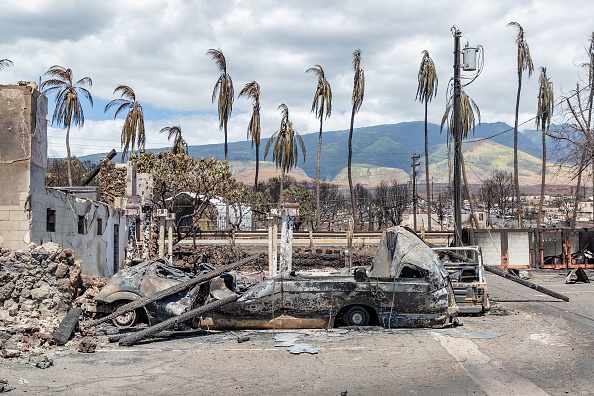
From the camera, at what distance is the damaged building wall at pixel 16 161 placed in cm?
1529

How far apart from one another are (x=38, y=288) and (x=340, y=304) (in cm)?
598

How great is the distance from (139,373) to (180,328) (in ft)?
10.9

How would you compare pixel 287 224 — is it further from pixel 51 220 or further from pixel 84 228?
pixel 51 220

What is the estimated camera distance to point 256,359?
10.2 m

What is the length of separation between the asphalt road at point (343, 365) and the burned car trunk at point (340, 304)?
10.1 inches

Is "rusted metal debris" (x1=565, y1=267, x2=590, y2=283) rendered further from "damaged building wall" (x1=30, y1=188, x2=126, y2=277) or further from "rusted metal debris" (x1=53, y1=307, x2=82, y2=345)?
"rusted metal debris" (x1=53, y1=307, x2=82, y2=345)

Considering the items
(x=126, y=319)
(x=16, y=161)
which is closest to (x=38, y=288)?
(x=126, y=319)

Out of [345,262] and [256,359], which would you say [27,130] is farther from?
[345,262]

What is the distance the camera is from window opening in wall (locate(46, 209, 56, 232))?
17.0 meters

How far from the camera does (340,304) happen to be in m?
12.6

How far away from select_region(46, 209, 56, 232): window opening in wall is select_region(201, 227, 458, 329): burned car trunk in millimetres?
6500

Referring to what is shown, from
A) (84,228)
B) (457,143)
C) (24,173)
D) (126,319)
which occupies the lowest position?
(126,319)

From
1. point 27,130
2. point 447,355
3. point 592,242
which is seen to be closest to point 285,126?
point 592,242

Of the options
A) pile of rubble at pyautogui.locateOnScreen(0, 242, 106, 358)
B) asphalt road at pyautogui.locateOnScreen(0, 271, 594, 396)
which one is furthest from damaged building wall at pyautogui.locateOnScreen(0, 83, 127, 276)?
asphalt road at pyautogui.locateOnScreen(0, 271, 594, 396)
